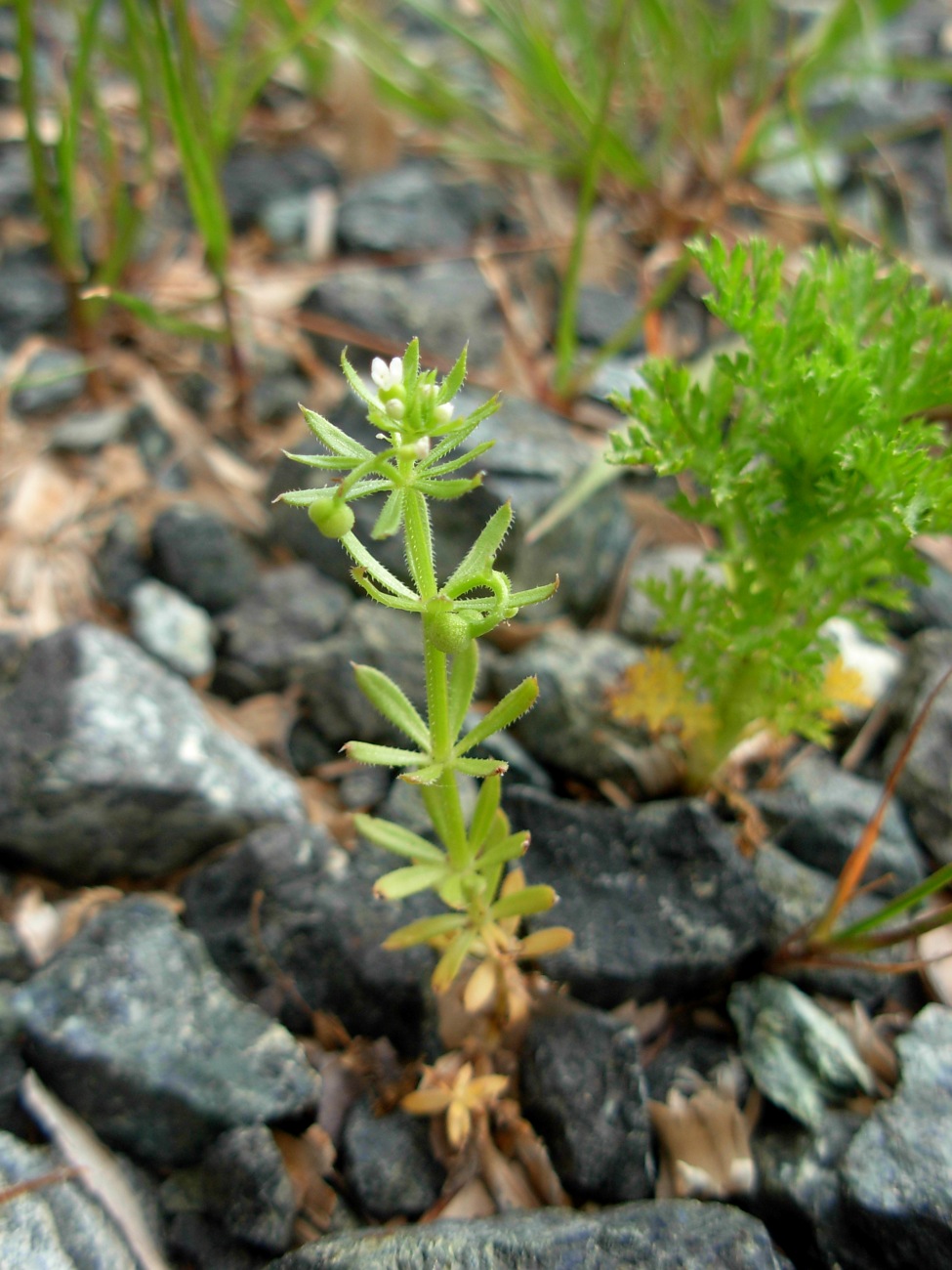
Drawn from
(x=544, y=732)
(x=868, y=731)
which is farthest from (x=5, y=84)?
(x=868, y=731)

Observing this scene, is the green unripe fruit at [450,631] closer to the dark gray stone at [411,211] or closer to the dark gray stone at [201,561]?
the dark gray stone at [201,561]

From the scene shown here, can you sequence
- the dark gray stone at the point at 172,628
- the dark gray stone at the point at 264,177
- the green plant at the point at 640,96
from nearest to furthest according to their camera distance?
the dark gray stone at the point at 172,628, the green plant at the point at 640,96, the dark gray stone at the point at 264,177

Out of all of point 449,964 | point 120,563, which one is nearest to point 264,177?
point 120,563

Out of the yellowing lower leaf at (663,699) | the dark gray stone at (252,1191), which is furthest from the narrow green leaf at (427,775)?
the dark gray stone at (252,1191)

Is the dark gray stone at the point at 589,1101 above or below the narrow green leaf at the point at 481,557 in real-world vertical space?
below

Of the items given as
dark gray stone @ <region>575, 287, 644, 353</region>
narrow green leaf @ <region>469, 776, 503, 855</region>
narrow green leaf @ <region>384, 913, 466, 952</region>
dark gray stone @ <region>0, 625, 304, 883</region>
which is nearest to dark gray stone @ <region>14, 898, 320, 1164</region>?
dark gray stone @ <region>0, 625, 304, 883</region>

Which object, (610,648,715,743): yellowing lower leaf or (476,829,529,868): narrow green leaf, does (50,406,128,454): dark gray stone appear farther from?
(476,829,529,868): narrow green leaf
